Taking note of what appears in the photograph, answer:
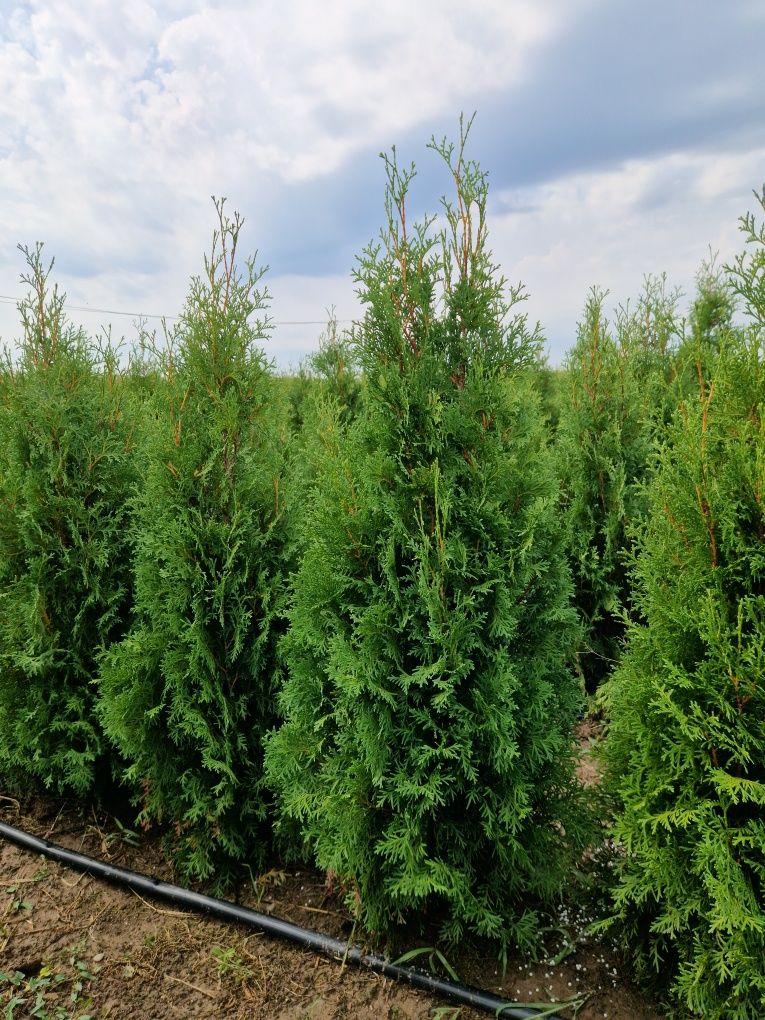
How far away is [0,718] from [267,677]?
6.97 ft

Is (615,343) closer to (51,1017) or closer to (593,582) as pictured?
(593,582)

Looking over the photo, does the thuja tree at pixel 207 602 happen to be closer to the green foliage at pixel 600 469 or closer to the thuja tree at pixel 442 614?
the thuja tree at pixel 442 614

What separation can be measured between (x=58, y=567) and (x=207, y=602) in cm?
138

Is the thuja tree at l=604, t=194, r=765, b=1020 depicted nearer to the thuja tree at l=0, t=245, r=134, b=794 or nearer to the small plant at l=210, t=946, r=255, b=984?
the small plant at l=210, t=946, r=255, b=984

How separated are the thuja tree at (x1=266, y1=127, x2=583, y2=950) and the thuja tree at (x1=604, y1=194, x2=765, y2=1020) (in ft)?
1.47

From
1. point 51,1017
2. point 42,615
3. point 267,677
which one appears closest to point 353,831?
point 267,677

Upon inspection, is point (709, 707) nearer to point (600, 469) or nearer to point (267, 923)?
point (267, 923)

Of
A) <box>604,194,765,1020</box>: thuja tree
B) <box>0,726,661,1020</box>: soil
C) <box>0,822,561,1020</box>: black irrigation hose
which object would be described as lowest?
<box>0,726,661,1020</box>: soil

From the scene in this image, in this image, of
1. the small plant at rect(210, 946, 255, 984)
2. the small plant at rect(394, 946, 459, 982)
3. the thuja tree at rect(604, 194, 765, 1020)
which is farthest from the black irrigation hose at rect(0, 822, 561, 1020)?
the thuja tree at rect(604, 194, 765, 1020)

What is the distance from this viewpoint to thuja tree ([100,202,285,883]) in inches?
142

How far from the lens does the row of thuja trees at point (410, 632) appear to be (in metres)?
2.49

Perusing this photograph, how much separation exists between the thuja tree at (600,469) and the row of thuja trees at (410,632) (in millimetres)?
3190

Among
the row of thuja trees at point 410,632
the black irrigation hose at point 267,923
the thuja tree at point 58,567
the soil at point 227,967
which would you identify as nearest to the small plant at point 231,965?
the soil at point 227,967

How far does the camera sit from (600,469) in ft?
21.5
